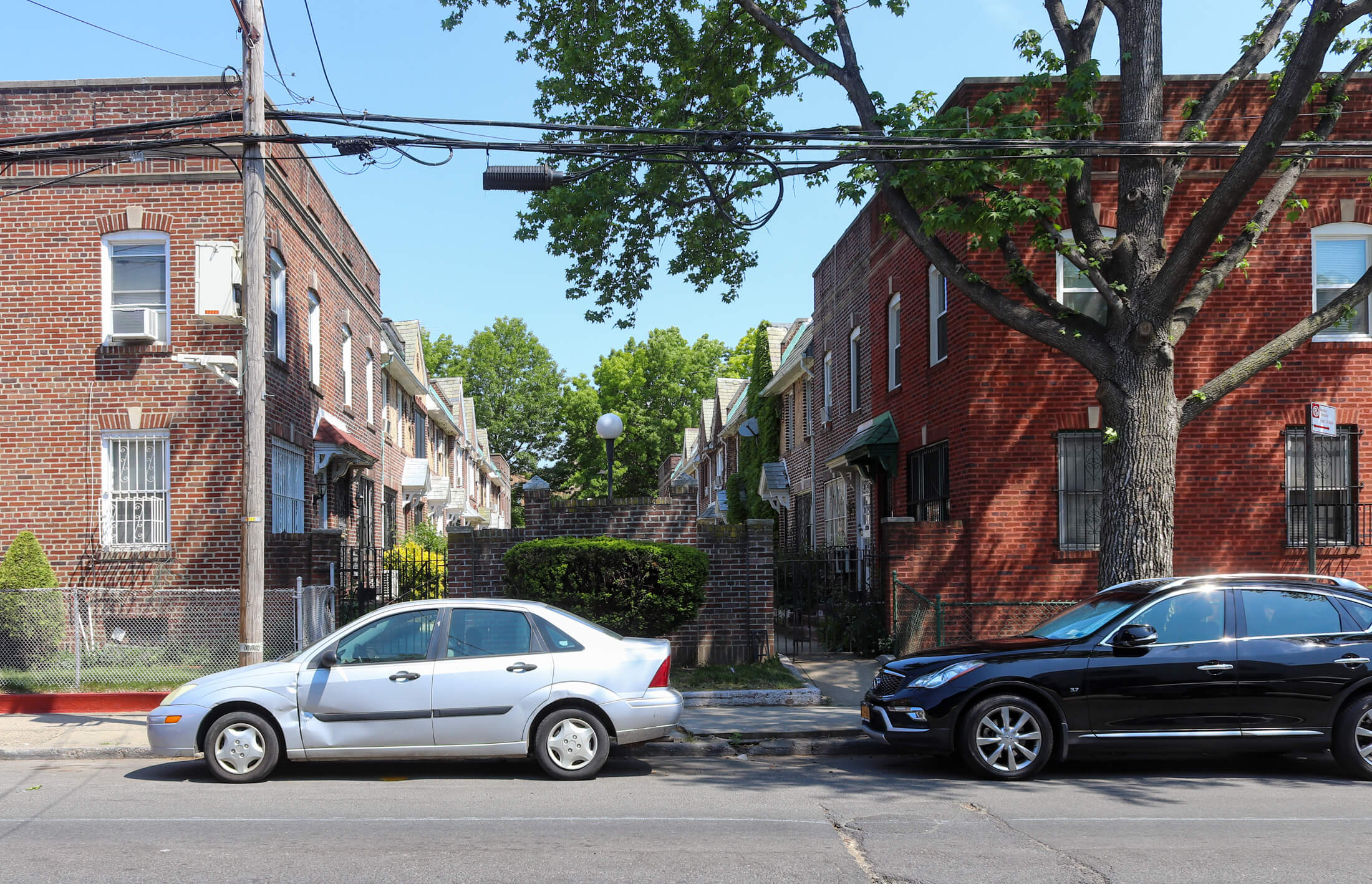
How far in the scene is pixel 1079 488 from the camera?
15562mm

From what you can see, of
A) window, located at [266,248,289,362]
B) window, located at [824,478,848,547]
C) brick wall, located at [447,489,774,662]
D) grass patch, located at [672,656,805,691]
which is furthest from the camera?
window, located at [824,478,848,547]

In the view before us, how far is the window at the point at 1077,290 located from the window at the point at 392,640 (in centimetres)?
1059

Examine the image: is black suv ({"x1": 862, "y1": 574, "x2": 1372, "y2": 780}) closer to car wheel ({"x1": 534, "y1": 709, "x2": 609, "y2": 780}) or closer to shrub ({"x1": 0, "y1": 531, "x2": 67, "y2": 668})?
car wheel ({"x1": 534, "y1": 709, "x2": 609, "y2": 780})

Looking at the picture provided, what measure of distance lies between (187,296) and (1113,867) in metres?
14.5

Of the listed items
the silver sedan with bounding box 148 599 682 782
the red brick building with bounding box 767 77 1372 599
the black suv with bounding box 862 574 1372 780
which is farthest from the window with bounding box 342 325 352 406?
the black suv with bounding box 862 574 1372 780

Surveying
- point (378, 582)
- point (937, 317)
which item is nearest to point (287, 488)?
point (378, 582)

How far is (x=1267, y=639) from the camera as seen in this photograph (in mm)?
9094

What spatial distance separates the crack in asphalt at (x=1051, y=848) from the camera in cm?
604

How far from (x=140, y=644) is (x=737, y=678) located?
747cm

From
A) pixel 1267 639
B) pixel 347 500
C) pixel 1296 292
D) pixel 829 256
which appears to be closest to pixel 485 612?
pixel 1267 639

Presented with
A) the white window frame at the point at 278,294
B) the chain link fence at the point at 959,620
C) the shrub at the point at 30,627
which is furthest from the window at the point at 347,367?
the chain link fence at the point at 959,620

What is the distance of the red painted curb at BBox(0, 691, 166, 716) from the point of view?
12.4 m

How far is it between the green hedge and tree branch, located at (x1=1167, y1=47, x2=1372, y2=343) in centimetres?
622

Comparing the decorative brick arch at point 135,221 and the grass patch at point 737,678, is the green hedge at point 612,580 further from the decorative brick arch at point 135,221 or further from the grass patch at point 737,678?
the decorative brick arch at point 135,221
